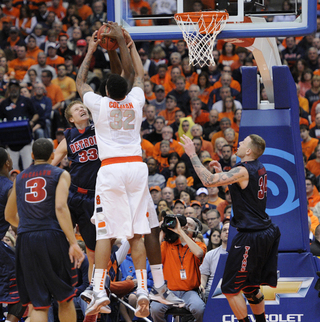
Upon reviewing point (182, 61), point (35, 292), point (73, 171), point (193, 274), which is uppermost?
point (182, 61)

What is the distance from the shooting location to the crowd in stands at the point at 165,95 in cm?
1164

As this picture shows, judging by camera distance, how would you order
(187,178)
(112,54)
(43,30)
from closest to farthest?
(112,54), (187,178), (43,30)

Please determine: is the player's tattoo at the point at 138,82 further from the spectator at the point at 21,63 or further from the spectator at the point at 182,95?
the spectator at the point at 21,63

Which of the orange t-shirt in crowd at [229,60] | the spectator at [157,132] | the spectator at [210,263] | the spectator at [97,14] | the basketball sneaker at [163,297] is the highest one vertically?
the spectator at [97,14]

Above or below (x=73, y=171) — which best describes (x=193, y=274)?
below

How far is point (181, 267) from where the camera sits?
28.4 feet

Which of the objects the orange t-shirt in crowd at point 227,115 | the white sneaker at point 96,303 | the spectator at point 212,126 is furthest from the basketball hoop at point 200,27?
the orange t-shirt in crowd at point 227,115

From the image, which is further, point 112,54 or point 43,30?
point 43,30

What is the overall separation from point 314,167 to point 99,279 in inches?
284

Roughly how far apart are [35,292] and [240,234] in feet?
8.48

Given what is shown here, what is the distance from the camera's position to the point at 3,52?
1606 cm

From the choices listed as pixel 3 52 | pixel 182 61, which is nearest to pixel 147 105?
pixel 182 61

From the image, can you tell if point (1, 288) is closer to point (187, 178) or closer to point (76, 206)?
point (76, 206)

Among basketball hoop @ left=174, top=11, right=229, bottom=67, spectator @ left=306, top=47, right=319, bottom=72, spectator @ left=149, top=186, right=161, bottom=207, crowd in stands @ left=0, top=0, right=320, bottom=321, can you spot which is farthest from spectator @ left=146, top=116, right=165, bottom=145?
basketball hoop @ left=174, top=11, right=229, bottom=67
